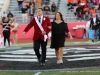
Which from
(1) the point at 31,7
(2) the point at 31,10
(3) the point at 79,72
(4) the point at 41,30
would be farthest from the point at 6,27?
(3) the point at 79,72

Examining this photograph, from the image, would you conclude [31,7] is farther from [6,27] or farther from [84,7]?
[6,27]

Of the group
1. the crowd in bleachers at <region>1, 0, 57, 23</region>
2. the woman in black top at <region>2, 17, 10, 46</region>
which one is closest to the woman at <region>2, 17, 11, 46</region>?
the woman in black top at <region>2, 17, 10, 46</region>

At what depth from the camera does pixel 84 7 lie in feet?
93.9

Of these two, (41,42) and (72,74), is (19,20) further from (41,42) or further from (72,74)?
(72,74)

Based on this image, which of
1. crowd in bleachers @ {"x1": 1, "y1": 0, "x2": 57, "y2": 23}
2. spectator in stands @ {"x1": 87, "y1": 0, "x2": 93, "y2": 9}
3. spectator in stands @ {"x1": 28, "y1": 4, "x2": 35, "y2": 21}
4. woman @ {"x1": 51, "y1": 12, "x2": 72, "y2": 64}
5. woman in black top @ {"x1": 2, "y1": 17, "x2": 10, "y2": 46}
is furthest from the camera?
spectator in stands @ {"x1": 87, "y1": 0, "x2": 93, "y2": 9}

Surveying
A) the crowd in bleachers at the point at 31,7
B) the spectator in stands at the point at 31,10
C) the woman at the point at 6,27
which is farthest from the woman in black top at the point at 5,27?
the spectator in stands at the point at 31,10

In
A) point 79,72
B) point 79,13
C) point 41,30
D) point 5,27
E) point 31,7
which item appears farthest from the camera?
point 31,7

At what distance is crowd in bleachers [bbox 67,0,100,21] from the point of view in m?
27.8

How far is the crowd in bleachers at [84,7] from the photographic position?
2780 cm

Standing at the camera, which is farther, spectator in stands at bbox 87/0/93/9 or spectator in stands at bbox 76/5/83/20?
spectator in stands at bbox 87/0/93/9

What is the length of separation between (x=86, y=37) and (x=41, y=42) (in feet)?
51.4

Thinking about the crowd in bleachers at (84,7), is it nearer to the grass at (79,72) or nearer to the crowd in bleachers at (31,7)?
the crowd in bleachers at (31,7)

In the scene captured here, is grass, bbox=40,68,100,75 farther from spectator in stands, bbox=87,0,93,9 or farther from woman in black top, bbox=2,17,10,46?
spectator in stands, bbox=87,0,93,9

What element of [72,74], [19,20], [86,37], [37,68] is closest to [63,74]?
[72,74]
